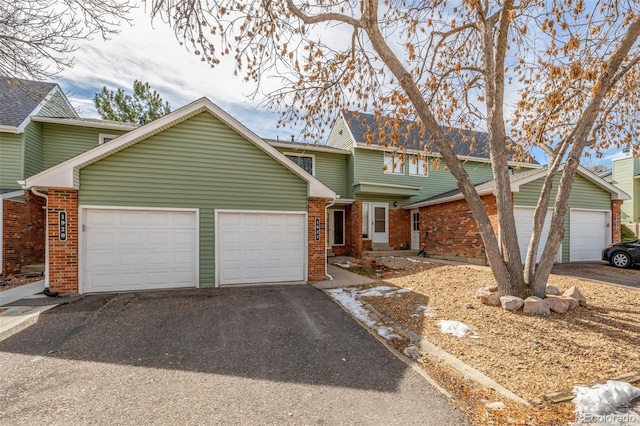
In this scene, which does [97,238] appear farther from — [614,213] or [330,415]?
[614,213]

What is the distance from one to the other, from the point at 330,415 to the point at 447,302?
421 centimetres

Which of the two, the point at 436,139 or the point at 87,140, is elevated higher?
the point at 87,140

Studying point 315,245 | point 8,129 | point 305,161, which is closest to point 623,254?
point 315,245

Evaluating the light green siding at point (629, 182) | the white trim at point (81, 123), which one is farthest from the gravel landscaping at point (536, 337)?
the light green siding at point (629, 182)

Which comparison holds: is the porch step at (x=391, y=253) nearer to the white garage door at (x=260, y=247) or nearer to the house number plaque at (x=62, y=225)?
the white garage door at (x=260, y=247)

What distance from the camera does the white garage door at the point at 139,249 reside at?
7242mm

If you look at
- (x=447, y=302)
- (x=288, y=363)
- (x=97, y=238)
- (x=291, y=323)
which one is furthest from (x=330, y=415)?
(x=97, y=238)

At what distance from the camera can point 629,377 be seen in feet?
10.9

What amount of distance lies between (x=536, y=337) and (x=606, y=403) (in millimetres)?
1551

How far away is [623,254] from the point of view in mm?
10711

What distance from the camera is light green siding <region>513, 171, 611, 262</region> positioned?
11.7 metres

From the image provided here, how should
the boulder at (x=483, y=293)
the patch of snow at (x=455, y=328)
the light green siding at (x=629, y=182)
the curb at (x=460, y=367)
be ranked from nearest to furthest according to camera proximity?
the curb at (x=460, y=367)
the patch of snow at (x=455, y=328)
the boulder at (x=483, y=293)
the light green siding at (x=629, y=182)

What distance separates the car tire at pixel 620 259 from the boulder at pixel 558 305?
8346 millimetres

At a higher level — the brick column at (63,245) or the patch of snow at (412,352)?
the brick column at (63,245)
